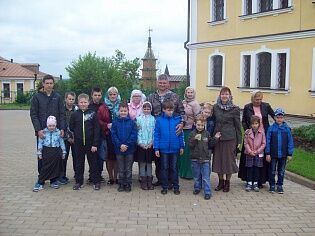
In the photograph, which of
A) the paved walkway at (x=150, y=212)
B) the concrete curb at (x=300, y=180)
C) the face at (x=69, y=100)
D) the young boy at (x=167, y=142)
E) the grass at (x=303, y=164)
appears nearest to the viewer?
the paved walkway at (x=150, y=212)

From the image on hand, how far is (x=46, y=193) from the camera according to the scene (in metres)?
6.56

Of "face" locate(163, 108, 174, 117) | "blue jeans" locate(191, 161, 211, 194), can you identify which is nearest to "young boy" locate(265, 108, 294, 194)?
"blue jeans" locate(191, 161, 211, 194)

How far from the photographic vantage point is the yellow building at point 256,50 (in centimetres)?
1638

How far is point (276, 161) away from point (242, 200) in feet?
3.29

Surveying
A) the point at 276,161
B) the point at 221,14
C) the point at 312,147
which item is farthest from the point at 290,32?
the point at 276,161

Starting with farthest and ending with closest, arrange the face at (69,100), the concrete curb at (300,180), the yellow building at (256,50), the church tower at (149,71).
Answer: the church tower at (149,71) → the yellow building at (256,50) → the face at (69,100) → the concrete curb at (300,180)

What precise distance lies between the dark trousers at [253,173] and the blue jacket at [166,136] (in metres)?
1.30

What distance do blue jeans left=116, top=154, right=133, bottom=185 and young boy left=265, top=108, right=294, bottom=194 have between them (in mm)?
2240

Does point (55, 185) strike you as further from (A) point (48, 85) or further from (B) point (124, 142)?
(A) point (48, 85)

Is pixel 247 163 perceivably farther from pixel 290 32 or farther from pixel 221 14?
pixel 221 14

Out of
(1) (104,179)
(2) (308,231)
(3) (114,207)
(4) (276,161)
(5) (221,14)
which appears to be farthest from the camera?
(5) (221,14)

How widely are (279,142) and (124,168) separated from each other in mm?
2535

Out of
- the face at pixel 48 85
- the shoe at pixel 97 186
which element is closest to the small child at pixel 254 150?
the shoe at pixel 97 186

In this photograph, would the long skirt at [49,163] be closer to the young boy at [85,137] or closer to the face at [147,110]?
the young boy at [85,137]
